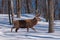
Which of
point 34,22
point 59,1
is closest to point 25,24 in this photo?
point 34,22

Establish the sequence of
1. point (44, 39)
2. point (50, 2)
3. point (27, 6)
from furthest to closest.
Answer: point (27, 6) → point (50, 2) → point (44, 39)

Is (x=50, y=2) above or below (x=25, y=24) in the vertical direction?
above

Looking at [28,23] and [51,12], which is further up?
[51,12]

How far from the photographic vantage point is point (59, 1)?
32.3 meters

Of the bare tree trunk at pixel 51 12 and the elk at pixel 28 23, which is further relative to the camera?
the elk at pixel 28 23

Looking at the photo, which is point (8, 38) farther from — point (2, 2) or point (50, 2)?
point (2, 2)

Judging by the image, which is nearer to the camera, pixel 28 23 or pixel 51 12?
pixel 51 12

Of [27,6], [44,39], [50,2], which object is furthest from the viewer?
[27,6]

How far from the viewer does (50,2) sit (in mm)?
11609

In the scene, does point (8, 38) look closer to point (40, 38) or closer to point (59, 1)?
point (40, 38)

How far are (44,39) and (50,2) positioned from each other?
269 centimetres

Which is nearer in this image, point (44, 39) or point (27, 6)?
point (44, 39)

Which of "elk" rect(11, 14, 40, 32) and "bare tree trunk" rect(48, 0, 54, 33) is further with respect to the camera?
"elk" rect(11, 14, 40, 32)

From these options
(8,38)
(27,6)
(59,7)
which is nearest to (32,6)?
(27,6)
